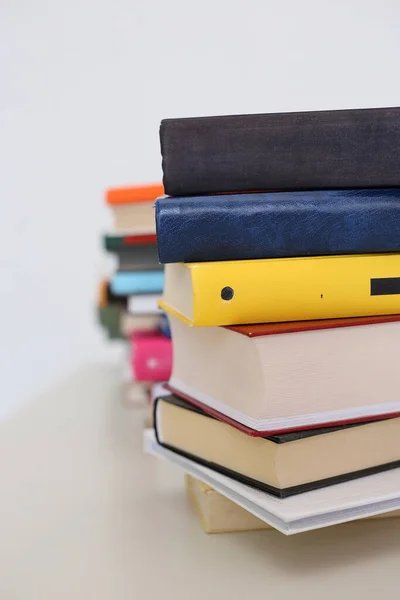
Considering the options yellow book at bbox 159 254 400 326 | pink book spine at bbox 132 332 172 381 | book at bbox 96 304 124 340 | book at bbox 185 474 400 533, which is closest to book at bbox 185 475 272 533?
book at bbox 185 474 400 533

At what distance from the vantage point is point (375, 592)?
0.48 m

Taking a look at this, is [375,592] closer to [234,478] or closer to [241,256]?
[234,478]

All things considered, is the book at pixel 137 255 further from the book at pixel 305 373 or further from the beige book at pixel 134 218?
the book at pixel 305 373

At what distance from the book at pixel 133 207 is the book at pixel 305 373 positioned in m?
0.48

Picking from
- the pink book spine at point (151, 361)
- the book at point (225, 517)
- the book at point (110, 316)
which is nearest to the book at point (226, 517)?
the book at point (225, 517)

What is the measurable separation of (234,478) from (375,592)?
13 cm

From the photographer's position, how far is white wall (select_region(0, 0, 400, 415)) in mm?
1173

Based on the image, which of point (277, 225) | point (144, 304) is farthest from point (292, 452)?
point (144, 304)

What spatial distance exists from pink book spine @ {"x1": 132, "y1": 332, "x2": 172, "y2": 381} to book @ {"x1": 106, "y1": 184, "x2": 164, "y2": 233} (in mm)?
191

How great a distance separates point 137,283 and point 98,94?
603mm

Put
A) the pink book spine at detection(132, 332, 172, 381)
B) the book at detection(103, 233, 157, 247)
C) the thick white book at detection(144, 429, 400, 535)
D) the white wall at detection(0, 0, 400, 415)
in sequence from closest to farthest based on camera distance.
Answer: the thick white book at detection(144, 429, 400, 535)
the pink book spine at detection(132, 332, 172, 381)
the book at detection(103, 233, 157, 247)
the white wall at detection(0, 0, 400, 415)

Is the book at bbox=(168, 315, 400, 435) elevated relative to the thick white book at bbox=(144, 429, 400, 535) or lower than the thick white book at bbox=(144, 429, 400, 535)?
elevated

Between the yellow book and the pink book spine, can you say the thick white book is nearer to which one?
the yellow book

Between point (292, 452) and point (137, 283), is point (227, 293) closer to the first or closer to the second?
point (292, 452)
